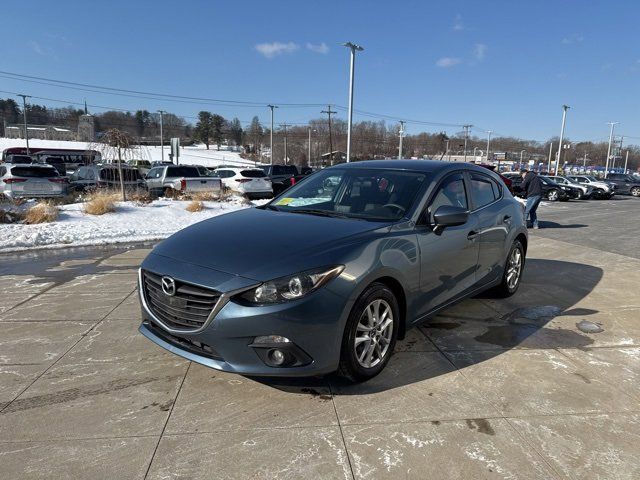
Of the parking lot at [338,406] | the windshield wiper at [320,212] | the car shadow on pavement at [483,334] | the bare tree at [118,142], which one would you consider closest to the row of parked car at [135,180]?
the bare tree at [118,142]

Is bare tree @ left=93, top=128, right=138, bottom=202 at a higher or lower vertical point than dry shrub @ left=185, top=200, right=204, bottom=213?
higher

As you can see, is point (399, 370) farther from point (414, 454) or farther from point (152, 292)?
point (152, 292)

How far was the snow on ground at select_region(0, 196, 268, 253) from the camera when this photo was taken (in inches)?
360

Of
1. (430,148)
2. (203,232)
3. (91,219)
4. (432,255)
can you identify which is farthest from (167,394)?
(430,148)

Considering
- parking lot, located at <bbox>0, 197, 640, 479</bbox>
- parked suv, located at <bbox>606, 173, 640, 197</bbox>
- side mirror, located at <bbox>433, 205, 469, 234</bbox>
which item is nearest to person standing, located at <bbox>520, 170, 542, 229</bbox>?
parking lot, located at <bbox>0, 197, 640, 479</bbox>

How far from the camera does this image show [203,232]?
362 cm

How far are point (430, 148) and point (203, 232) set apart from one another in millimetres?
97471

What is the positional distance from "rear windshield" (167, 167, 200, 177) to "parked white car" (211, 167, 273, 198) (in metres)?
1.37

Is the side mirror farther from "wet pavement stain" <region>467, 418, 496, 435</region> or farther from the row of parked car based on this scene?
the row of parked car

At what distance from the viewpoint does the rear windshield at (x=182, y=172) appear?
1934 centimetres

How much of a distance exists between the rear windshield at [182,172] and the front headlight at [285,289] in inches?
701

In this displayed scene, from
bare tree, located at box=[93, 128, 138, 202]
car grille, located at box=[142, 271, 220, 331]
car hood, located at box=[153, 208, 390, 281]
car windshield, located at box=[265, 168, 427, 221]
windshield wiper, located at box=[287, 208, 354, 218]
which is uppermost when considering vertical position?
bare tree, located at box=[93, 128, 138, 202]

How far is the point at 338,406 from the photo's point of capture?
122 inches

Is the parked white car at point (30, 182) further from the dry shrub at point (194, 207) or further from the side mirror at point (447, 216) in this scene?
the side mirror at point (447, 216)
